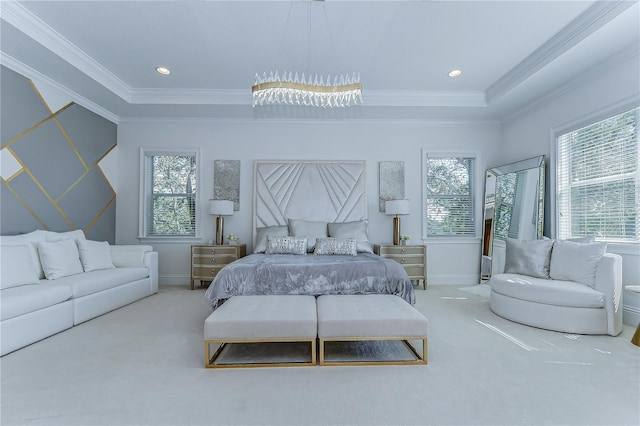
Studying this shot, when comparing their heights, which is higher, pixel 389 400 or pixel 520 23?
pixel 520 23

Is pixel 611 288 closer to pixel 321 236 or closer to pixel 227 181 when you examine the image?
pixel 321 236

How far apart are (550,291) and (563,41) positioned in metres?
2.56

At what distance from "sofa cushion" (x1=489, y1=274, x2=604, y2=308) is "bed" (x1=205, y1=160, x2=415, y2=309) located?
45.0 inches

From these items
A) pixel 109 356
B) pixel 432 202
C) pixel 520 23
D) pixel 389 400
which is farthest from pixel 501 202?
pixel 109 356

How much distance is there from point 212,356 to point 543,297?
313 cm

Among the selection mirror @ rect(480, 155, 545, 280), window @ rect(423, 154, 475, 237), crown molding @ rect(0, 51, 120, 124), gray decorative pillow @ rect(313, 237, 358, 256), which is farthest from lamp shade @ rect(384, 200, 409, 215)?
crown molding @ rect(0, 51, 120, 124)

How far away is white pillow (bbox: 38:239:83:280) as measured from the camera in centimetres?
326

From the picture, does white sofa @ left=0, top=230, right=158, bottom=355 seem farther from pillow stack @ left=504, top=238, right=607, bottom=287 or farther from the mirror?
the mirror

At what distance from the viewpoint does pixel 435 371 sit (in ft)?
7.00

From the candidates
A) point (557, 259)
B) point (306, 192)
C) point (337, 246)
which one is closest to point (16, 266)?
point (337, 246)

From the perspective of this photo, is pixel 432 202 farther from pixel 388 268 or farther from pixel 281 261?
pixel 281 261

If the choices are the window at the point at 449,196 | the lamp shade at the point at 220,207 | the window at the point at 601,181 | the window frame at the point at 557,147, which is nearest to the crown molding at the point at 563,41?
the window frame at the point at 557,147

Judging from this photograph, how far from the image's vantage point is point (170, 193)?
5.32m

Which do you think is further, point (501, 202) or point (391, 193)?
point (391, 193)
